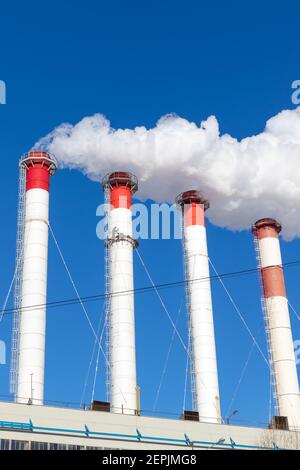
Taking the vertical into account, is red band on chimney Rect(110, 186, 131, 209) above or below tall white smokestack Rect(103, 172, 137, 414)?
above

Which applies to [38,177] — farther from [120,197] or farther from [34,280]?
[34,280]

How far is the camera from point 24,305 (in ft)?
153

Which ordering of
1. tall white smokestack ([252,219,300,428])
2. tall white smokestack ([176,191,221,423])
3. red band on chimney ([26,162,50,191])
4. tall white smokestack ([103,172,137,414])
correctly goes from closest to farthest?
tall white smokestack ([103,172,137,414]) → red band on chimney ([26,162,50,191]) → tall white smokestack ([176,191,221,423]) → tall white smokestack ([252,219,300,428])

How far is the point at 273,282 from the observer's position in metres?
58.2

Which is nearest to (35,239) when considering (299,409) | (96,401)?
(96,401)

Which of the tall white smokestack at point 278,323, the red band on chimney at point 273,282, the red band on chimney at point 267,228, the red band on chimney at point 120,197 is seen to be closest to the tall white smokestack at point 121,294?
the red band on chimney at point 120,197

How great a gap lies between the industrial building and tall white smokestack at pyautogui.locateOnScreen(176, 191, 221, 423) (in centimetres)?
8

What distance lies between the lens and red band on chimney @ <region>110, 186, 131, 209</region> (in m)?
54.6

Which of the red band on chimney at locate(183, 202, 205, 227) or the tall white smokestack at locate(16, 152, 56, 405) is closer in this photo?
the tall white smokestack at locate(16, 152, 56, 405)

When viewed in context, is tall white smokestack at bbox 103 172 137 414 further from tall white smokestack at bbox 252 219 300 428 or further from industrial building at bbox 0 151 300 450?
tall white smokestack at bbox 252 219 300 428

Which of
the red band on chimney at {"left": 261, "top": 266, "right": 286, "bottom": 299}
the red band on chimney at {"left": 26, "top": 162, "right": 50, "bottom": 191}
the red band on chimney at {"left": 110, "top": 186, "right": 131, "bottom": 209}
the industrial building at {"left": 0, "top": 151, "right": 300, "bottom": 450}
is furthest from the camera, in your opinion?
the red band on chimney at {"left": 261, "top": 266, "right": 286, "bottom": 299}

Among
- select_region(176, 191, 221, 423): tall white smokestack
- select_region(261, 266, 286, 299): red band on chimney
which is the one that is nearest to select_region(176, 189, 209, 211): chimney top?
select_region(176, 191, 221, 423): tall white smokestack
